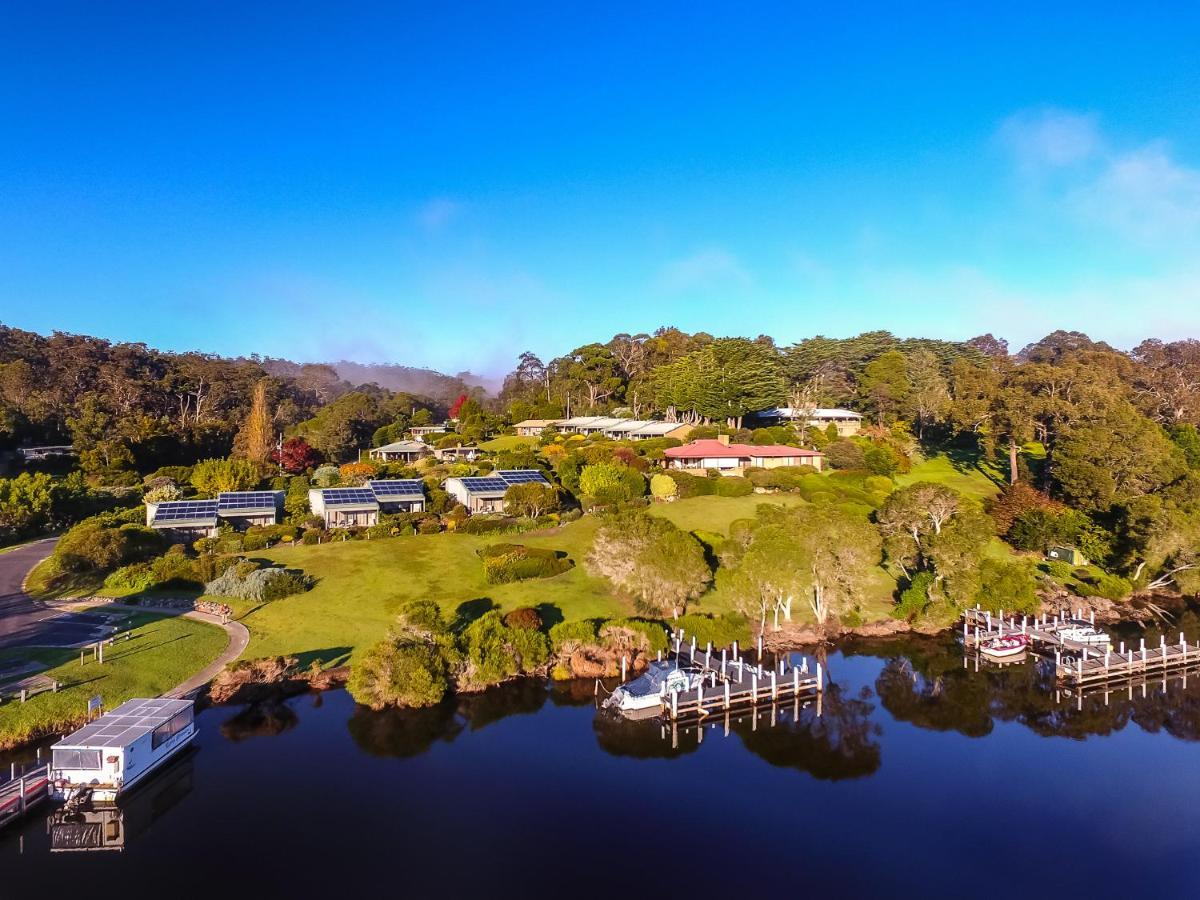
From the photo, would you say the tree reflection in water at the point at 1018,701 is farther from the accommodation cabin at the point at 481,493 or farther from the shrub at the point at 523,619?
the accommodation cabin at the point at 481,493

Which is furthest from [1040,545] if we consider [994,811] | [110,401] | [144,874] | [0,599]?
[110,401]

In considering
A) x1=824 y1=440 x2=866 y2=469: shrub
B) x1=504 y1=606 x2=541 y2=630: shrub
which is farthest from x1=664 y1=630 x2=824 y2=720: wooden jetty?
x1=824 y1=440 x2=866 y2=469: shrub

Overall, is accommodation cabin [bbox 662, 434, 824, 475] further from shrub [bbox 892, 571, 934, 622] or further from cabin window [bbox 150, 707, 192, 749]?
cabin window [bbox 150, 707, 192, 749]

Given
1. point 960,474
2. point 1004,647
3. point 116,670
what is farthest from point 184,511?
point 960,474

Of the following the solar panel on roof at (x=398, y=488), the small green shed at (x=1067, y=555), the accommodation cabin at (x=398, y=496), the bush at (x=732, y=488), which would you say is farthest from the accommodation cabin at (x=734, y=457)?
the accommodation cabin at (x=398, y=496)

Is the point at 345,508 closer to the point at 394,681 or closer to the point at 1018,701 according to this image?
the point at 394,681

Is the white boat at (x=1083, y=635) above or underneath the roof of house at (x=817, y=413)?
underneath

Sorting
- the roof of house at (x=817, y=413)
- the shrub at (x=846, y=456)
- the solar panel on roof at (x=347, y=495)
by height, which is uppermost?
the roof of house at (x=817, y=413)
